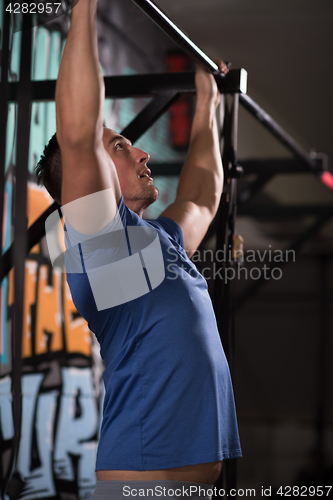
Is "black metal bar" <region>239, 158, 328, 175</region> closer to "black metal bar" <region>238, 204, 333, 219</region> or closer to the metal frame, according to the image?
"black metal bar" <region>238, 204, 333, 219</region>

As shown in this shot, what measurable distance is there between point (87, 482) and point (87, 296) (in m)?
1.71

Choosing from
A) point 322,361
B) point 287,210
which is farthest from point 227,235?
point 322,361

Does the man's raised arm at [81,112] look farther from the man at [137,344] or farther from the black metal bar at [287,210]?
the black metal bar at [287,210]

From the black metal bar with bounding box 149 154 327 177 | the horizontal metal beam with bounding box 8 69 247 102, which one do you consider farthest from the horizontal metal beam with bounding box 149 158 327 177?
the horizontal metal beam with bounding box 8 69 247 102

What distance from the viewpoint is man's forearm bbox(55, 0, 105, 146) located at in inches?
48.3

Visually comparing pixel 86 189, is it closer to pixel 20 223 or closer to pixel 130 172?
pixel 130 172

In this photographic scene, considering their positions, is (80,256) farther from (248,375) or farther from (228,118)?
(248,375)

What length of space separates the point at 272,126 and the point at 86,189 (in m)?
1.50

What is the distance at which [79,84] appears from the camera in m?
1.23

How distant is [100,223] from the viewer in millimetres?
1294

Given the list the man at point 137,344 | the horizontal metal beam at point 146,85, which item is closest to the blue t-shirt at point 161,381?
the man at point 137,344

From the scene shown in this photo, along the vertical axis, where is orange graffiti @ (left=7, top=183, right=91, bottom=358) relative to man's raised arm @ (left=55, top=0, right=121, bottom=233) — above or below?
below

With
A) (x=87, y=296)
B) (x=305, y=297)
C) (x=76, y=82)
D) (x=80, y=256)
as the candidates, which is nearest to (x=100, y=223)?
(x=80, y=256)

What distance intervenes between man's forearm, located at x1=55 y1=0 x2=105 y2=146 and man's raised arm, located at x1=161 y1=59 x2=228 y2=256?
0.67 metres
